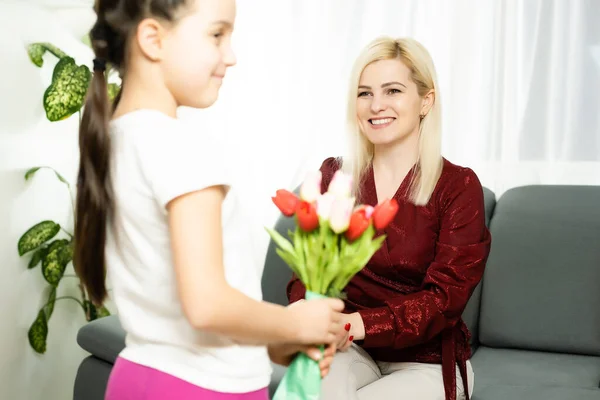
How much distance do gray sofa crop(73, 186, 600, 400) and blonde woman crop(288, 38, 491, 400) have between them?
15.0 inches

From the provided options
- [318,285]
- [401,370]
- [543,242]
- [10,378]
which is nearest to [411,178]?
[401,370]

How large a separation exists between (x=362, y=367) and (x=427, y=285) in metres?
0.27

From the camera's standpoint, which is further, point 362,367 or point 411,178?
point 411,178

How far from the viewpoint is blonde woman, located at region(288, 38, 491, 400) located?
6.59 feet

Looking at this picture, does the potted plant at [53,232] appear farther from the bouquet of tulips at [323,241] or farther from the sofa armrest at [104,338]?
the bouquet of tulips at [323,241]

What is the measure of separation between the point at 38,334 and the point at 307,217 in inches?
80.4

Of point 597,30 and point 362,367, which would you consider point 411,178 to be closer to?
point 362,367

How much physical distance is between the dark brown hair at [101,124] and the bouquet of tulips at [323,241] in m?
0.27

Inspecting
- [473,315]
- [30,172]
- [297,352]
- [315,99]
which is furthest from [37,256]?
[297,352]

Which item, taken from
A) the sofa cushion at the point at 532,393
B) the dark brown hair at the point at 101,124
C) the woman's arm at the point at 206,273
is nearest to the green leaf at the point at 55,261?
the sofa cushion at the point at 532,393

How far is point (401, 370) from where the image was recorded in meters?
2.08

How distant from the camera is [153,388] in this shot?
1118 millimetres

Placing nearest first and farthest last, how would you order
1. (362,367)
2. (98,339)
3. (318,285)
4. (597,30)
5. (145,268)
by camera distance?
(145,268)
(318,285)
(362,367)
(98,339)
(597,30)

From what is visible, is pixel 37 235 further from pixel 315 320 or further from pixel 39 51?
pixel 315 320
